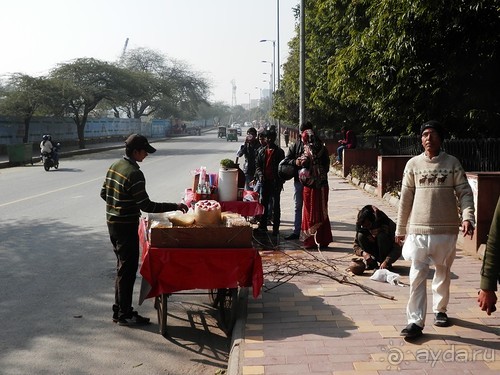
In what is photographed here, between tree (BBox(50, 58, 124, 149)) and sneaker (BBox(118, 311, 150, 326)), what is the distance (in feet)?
127

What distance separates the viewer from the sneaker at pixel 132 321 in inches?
233

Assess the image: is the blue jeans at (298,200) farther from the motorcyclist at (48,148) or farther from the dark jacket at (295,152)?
the motorcyclist at (48,148)

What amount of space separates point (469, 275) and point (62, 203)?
1027 centimetres

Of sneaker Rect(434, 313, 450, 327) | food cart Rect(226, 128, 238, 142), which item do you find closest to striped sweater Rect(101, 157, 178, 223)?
sneaker Rect(434, 313, 450, 327)

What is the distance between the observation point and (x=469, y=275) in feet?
23.3

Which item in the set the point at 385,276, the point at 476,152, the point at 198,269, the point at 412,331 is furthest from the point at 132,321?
the point at 476,152

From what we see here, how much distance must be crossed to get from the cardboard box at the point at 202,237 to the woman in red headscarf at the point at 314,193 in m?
3.35

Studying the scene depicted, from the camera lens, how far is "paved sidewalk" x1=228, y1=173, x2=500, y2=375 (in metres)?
4.40

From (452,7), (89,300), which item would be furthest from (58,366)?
(452,7)

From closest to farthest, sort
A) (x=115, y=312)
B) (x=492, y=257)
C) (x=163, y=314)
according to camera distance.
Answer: (x=492, y=257), (x=163, y=314), (x=115, y=312)

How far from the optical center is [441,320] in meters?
5.20

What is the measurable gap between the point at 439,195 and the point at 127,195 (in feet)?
8.93

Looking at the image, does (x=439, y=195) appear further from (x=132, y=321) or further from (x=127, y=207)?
(x=132, y=321)

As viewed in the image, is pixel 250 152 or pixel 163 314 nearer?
pixel 163 314
